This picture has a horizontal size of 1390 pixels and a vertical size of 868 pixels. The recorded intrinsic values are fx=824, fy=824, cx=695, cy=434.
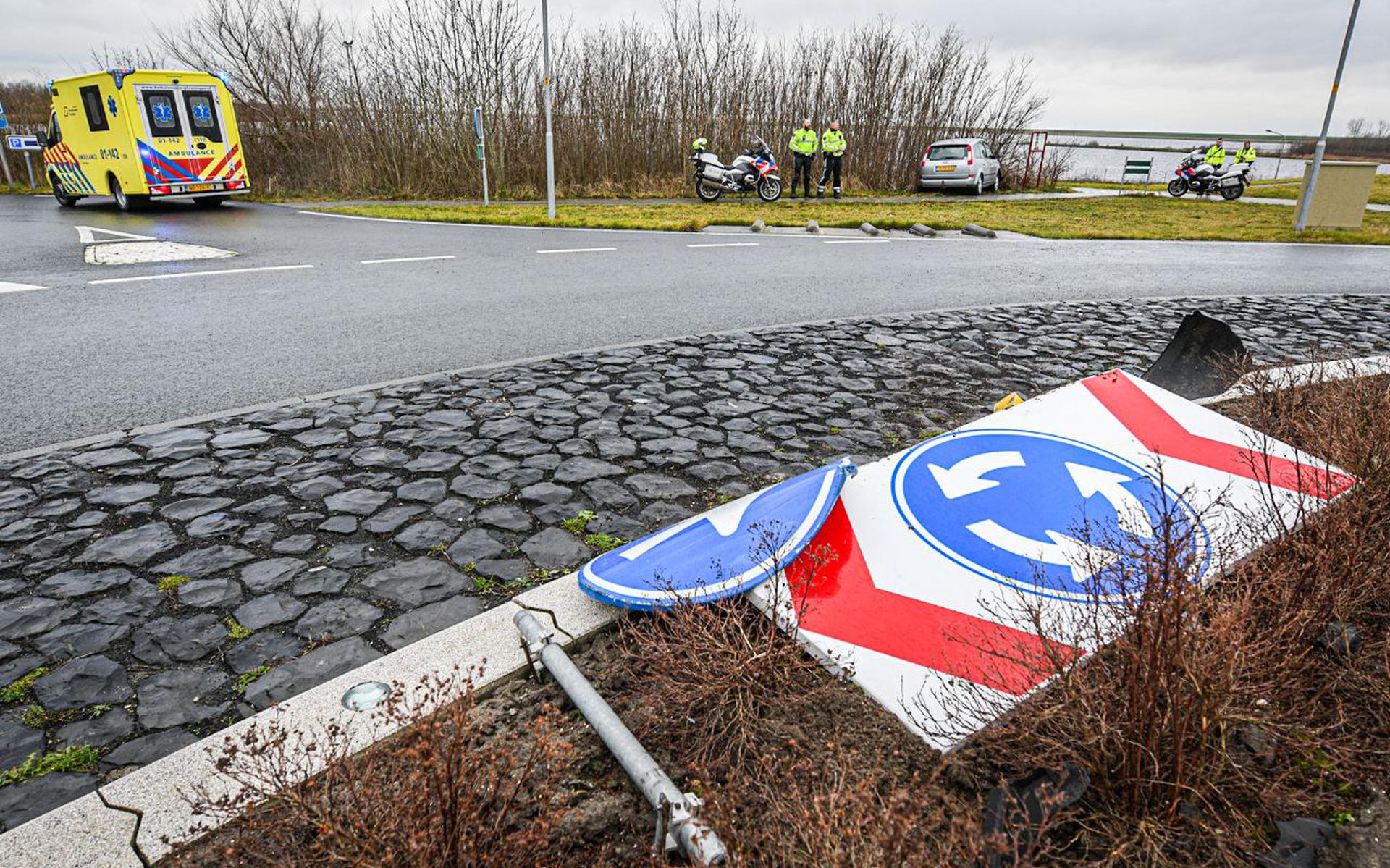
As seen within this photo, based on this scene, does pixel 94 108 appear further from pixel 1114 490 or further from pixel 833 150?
pixel 1114 490

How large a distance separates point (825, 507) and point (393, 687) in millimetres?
1435

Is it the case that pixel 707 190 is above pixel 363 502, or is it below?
above

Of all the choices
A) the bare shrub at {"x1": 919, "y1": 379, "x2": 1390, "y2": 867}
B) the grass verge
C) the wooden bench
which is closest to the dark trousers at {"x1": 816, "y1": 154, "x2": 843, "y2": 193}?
the grass verge

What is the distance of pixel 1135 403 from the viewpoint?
3.34 metres

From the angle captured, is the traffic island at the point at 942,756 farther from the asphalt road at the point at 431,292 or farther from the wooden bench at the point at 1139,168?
the wooden bench at the point at 1139,168

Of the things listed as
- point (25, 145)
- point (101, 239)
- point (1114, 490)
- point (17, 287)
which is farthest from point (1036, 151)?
point (25, 145)

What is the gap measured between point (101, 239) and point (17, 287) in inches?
205

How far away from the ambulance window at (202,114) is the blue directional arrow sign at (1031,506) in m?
20.6

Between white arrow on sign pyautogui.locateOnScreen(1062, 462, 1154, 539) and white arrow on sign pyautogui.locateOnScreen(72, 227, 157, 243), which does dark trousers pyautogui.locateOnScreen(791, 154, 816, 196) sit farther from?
white arrow on sign pyautogui.locateOnScreen(1062, 462, 1154, 539)

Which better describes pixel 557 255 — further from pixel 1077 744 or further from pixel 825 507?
pixel 1077 744

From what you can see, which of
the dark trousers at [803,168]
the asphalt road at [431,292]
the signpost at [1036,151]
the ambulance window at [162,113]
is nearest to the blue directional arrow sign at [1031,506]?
the asphalt road at [431,292]

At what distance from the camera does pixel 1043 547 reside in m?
2.60

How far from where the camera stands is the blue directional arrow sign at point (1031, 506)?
2.48m

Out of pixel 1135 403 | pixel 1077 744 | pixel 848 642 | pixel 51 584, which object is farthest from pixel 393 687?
pixel 1135 403
